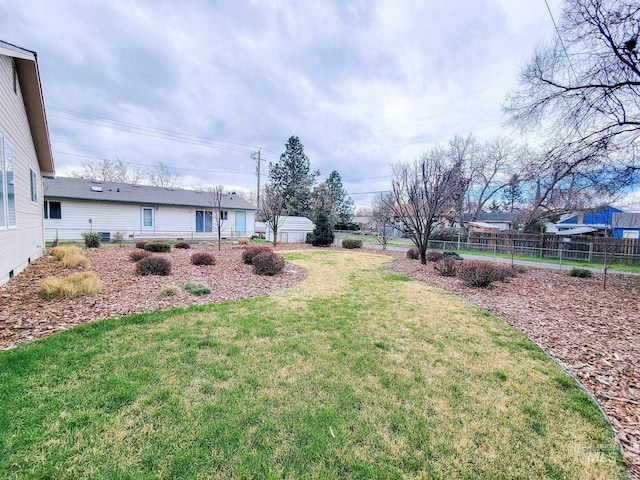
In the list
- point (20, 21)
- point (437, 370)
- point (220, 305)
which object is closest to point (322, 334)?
point (437, 370)

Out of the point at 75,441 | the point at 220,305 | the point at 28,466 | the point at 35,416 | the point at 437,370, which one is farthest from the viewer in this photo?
the point at 220,305

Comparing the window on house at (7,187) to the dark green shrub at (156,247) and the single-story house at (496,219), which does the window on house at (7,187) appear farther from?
the single-story house at (496,219)

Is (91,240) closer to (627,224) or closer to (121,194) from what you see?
(121,194)

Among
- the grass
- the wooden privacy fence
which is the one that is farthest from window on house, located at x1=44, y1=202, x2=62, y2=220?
the wooden privacy fence

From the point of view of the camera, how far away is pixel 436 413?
2418mm

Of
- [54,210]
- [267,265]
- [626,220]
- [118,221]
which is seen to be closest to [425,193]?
[267,265]

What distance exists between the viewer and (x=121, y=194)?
17.6m

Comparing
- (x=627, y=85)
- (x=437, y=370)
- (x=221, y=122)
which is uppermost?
(x=221, y=122)

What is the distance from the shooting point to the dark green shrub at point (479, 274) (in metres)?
7.68

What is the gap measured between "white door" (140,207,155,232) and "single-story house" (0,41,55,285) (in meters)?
8.43

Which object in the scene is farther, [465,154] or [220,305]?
[465,154]

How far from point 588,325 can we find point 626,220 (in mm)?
30207

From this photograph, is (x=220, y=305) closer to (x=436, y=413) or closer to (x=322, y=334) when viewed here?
(x=322, y=334)

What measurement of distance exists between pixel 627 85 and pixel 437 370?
1083cm
